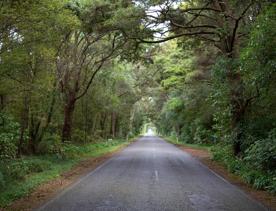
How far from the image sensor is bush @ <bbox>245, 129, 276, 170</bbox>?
50.9 feet

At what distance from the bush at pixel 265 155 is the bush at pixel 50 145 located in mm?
12108

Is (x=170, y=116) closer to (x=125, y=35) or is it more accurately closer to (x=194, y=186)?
(x=125, y=35)

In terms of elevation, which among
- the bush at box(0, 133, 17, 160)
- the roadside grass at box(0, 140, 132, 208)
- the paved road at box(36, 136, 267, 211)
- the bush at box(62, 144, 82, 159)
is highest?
the bush at box(0, 133, 17, 160)

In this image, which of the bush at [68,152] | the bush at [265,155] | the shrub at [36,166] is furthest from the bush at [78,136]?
the bush at [265,155]

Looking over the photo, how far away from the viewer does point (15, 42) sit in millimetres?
15414

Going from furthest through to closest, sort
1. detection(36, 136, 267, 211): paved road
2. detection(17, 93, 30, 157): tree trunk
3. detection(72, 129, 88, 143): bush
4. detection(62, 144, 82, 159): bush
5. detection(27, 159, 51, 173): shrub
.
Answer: detection(72, 129, 88, 143): bush
detection(62, 144, 82, 159): bush
detection(17, 93, 30, 157): tree trunk
detection(27, 159, 51, 173): shrub
detection(36, 136, 267, 211): paved road

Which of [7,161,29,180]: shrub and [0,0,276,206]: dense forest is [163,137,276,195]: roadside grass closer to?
[0,0,276,206]: dense forest

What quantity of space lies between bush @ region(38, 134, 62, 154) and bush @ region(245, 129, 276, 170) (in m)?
12.1

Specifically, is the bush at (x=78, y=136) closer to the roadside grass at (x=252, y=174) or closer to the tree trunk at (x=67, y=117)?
the tree trunk at (x=67, y=117)

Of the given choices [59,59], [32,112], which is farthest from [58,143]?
[59,59]

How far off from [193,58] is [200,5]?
490 inches

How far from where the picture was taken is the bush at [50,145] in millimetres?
24672

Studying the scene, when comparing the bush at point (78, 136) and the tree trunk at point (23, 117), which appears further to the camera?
the bush at point (78, 136)

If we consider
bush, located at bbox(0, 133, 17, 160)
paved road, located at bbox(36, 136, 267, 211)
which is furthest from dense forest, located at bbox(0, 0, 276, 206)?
paved road, located at bbox(36, 136, 267, 211)
